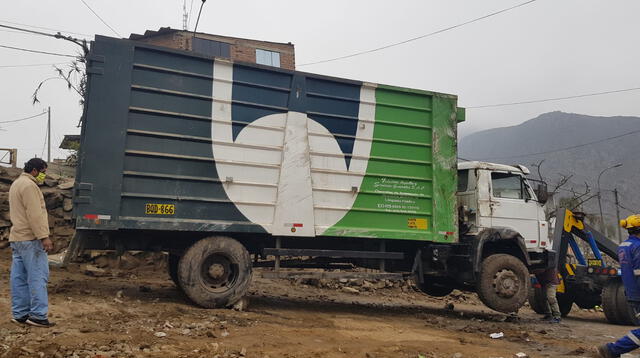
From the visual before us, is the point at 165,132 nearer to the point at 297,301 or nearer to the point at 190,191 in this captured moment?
the point at 190,191

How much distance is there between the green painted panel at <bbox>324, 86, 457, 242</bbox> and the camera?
7246 mm

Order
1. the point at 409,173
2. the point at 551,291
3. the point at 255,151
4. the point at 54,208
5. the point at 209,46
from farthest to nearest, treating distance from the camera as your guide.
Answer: the point at 209,46
the point at 54,208
the point at 551,291
the point at 409,173
the point at 255,151

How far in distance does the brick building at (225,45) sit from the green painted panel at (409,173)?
19.7m

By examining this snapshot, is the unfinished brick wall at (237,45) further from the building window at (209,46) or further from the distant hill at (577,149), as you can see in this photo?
the distant hill at (577,149)

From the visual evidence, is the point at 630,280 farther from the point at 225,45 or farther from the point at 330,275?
the point at 225,45

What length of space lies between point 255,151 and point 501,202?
4.19 meters

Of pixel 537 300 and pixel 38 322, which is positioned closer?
pixel 38 322

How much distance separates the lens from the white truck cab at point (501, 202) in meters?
7.95

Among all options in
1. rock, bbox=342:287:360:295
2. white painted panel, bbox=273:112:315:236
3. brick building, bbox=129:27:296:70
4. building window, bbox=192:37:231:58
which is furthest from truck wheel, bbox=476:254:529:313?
building window, bbox=192:37:231:58

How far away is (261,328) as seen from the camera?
5496 millimetres

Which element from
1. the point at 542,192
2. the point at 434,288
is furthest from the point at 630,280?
the point at 434,288

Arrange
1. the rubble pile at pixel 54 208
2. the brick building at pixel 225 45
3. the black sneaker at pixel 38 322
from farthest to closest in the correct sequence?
the brick building at pixel 225 45
the rubble pile at pixel 54 208
the black sneaker at pixel 38 322

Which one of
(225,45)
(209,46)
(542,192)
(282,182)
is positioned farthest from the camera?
(225,45)

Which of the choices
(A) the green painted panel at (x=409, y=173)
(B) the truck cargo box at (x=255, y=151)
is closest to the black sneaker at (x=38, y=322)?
(B) the truck cargo box at (x=255, y=151)
